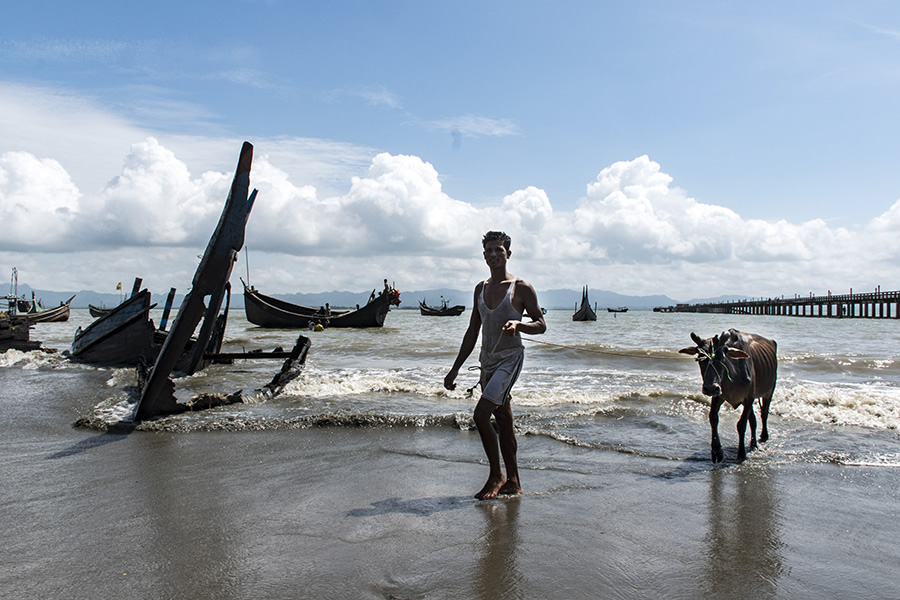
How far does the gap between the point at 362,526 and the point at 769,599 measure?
7.42ft

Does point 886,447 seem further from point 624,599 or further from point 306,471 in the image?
point 306,471

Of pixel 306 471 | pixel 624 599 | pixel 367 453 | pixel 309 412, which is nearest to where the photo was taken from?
pixel 624 599

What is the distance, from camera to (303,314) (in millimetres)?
44000

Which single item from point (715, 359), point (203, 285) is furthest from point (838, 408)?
point (203, 285)

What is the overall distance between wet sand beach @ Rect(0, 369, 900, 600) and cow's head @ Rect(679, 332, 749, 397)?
77cm

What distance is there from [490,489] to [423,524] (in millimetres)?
753

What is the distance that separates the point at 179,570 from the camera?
306 cm

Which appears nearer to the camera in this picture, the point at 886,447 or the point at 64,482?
the point at 64,482

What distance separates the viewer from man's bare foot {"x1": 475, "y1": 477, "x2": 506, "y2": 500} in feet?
14.1

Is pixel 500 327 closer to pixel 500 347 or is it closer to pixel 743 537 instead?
pixel 500 347

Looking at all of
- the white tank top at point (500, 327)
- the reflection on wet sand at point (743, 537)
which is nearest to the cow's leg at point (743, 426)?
the reflection on wet sand at point (743, 537)

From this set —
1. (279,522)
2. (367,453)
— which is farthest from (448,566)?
(367,453)

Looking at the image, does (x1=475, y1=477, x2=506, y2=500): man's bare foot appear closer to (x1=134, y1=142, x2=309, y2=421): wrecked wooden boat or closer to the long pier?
(x1=134, y1=142, x2=309, y2=421): wrecked wooden boat

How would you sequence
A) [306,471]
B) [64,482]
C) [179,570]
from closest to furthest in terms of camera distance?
[179,570]
[64,482]
[306,471]
